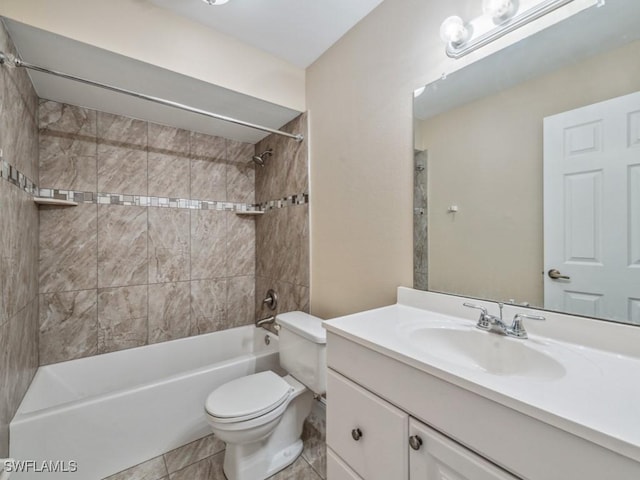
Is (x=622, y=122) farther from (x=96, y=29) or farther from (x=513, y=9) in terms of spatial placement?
(x=96, y=29)

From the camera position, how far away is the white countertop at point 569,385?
439 millimetres

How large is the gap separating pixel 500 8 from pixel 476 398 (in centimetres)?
125

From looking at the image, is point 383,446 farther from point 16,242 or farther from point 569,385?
point 16,242

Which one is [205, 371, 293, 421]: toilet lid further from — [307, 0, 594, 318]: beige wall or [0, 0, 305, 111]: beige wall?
[0, 0, 305, 111]: beige wall

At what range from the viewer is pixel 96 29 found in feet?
4.25

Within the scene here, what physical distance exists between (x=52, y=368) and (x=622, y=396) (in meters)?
2.68

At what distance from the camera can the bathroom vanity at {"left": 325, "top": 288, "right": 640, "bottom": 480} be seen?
1.54 feet

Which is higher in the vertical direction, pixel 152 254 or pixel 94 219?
pixel 94 219

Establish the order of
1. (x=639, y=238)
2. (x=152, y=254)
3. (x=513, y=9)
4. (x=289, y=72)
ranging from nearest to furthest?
(x=639, y=238) → (x=513, y=9) → (x=289, y=72) → (x=152, y=254)

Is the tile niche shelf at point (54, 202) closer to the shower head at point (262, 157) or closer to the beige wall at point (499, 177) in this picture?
the shower head at point (262, 157)

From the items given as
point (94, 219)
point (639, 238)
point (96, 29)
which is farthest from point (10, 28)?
point (639, 238)

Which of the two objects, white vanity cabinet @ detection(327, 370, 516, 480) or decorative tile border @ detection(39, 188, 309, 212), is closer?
white vanity cabinet @ detection(327, 370, 516, 480)

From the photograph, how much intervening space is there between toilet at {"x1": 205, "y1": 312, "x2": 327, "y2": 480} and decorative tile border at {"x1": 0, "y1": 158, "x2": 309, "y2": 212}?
3.17ft

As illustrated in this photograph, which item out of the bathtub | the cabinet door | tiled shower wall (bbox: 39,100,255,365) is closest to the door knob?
the cabinet door
